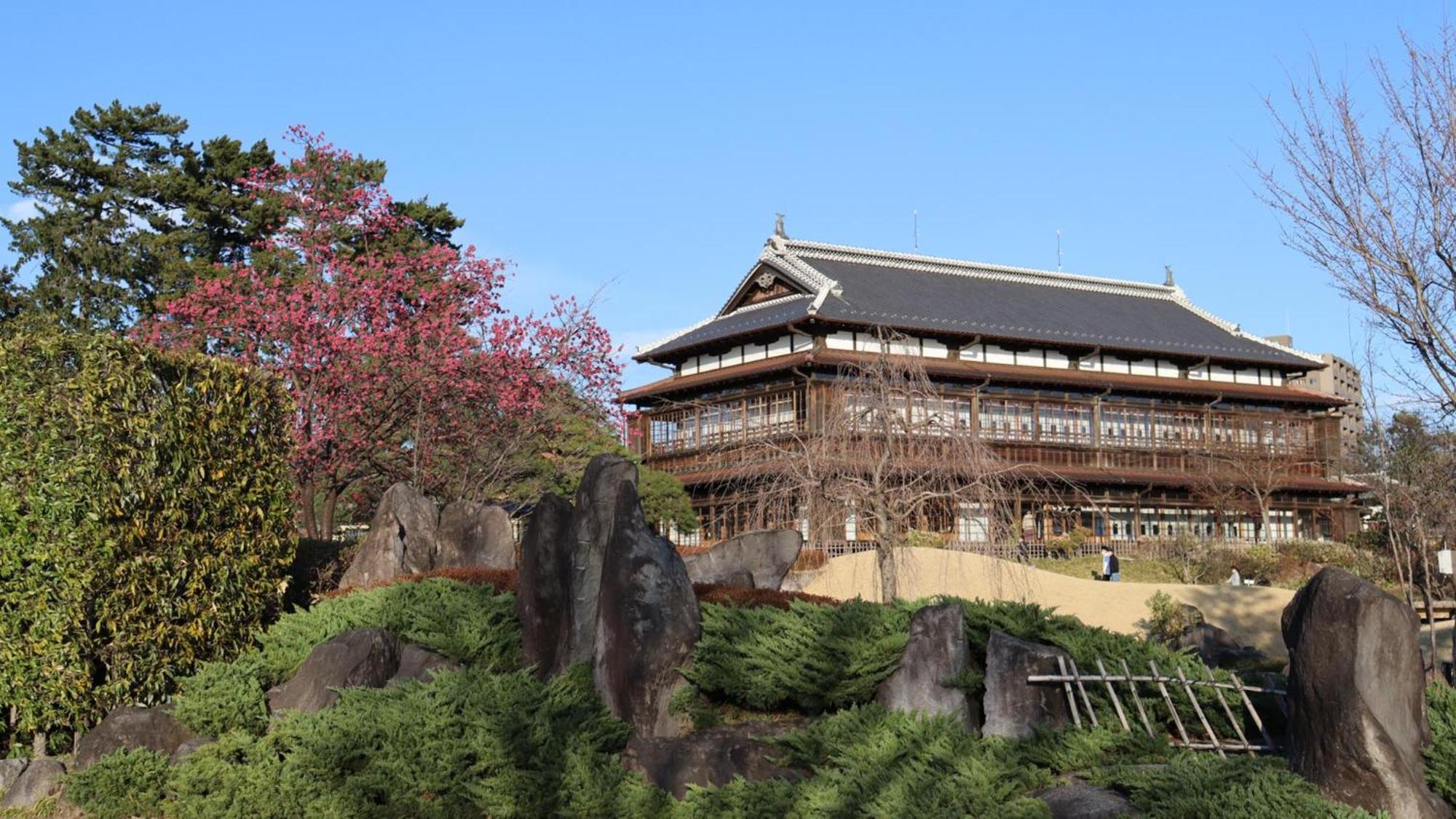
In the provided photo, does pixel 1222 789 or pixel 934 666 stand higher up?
pixel 934 666

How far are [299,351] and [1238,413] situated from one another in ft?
120

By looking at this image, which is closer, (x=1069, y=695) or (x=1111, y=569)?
(x=1069, y=695)

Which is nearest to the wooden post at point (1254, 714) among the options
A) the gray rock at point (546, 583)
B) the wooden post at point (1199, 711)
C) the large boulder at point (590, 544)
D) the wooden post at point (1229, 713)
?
the wooden post at point (1229, 713)

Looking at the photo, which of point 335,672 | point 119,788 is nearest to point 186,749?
point 119,788

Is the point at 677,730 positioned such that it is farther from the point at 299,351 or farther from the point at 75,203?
the point at 75,203

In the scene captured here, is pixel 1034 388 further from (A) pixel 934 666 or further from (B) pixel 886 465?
(A) pixel 934 666

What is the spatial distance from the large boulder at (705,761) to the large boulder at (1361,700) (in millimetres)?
3486

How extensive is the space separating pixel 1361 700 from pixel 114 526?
1028 cm

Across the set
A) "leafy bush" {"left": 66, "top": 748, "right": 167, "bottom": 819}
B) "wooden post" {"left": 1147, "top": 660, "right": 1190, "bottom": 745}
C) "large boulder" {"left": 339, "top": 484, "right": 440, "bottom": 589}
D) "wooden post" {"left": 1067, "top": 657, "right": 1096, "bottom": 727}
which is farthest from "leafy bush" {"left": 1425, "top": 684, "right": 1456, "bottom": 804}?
"large boulder" {"left": 339, "top": 484, "right": 440, "bottom": 589}

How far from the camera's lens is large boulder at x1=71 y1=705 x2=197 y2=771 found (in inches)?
440

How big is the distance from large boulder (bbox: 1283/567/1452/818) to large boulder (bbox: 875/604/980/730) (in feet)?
8.25

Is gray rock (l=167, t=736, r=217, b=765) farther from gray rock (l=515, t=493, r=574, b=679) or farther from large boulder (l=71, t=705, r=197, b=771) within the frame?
gray rock (l=515, t=493, r=574, b=679)

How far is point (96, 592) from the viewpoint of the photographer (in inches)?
475

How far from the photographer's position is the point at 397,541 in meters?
17.7
